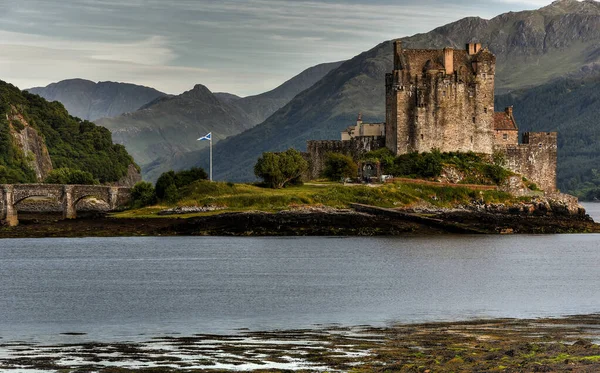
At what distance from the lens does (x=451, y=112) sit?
104312 millimetres

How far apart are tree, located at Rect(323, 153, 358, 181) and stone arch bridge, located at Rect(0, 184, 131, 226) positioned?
19.5 m

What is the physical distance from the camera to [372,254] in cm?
7719

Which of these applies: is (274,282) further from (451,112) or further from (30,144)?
(30,144)

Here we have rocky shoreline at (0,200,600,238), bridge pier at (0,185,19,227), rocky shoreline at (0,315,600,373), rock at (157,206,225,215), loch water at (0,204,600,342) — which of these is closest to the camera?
rocky shoreline at (0,315,600,373)

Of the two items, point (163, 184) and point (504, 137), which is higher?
point (504, 137)

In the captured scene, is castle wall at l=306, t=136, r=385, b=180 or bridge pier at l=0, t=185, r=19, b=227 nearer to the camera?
bridge pier at l=0, t=185, r=19, b=227

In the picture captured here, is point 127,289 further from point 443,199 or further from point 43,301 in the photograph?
point 443,199

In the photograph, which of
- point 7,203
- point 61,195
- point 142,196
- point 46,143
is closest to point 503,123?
point 142,196

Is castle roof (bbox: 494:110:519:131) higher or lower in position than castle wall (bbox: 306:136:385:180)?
higher

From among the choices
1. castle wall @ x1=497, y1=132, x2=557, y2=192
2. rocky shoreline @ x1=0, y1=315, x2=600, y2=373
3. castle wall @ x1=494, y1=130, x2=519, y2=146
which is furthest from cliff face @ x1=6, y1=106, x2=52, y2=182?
rocky shoreline @ x1=0, y1=315, x2=600, y2=373

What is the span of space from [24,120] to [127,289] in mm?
112816

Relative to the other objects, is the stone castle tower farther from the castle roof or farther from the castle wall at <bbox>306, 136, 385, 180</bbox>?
the castle wall at <bbox>306, 136, 385, 180</bbox>

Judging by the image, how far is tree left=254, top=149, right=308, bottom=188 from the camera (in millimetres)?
104062

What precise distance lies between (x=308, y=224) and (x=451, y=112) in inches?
807
